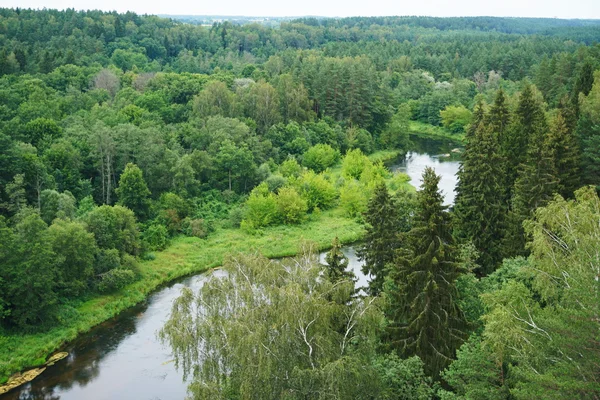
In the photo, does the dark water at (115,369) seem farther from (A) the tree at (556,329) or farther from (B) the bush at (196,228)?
(A) the tree at (556,329)

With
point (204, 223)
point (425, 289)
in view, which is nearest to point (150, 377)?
point (425, 289)

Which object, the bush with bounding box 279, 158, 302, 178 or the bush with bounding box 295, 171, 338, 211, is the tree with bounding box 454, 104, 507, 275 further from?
the bush with bounding box 279, 158, 302, 178

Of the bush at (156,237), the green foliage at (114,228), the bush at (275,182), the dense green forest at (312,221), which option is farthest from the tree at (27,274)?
the bush at (275,182)

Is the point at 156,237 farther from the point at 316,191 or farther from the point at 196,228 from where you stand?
the point at 316,191

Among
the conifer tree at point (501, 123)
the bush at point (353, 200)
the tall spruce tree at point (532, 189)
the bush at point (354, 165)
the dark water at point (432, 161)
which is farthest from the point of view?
the dark water at point (432, 161)

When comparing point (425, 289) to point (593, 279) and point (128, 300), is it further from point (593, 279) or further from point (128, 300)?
point (128, 300)
